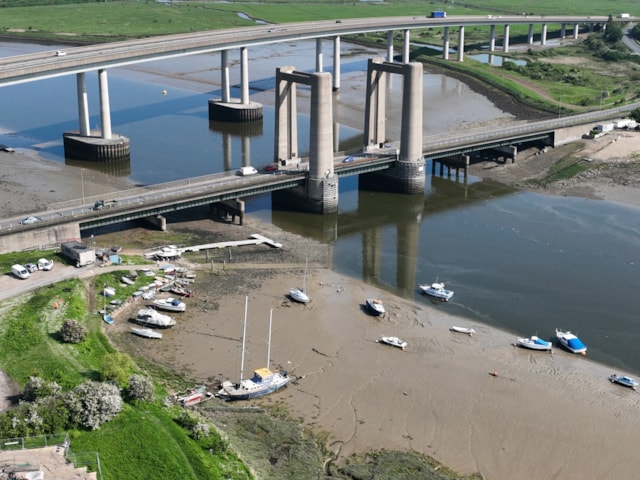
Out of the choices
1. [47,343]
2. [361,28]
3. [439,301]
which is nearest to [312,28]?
[361,28]

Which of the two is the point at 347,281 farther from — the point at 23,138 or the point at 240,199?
the point at 23,138

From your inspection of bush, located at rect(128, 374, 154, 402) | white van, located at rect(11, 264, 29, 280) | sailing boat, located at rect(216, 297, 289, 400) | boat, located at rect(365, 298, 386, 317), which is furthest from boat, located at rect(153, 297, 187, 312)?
bush, located at rect(128, 374, 154, 402)

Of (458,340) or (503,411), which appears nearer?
(503,411)

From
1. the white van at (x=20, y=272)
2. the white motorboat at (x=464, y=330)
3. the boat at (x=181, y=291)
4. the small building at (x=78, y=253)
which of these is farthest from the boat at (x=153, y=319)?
the white motorboat at (x=464, y=330)

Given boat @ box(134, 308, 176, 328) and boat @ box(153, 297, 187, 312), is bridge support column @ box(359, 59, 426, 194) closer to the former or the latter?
boat @ box(153, 297, 187, 312)

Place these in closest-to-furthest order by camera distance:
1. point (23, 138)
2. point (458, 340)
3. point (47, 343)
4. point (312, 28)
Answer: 1. point (47, 343)
2. point (458, 340)
3. point (23, 138)
4. point (312, 28)

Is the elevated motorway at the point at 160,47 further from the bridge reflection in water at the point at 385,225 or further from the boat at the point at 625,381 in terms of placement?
the boat at the point at 625,381
